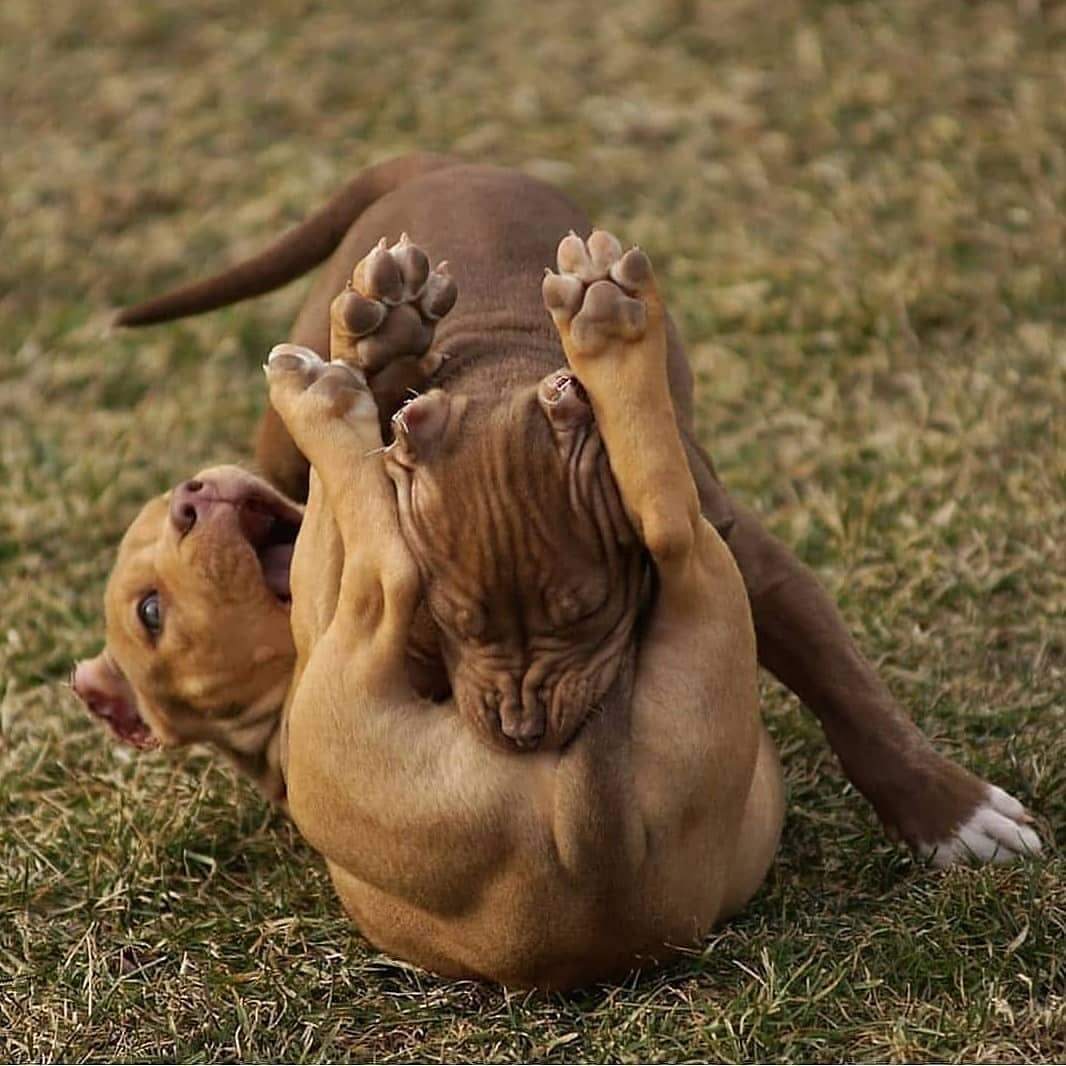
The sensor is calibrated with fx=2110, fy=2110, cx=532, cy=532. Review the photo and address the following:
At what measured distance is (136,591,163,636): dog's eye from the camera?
14.6ft

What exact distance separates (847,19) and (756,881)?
5.43 metres

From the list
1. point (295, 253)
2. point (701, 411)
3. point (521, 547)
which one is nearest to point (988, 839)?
point (521, 547)

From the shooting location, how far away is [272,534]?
14.9ft

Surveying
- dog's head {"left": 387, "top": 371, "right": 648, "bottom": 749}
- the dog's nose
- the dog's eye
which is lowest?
the dog's eye

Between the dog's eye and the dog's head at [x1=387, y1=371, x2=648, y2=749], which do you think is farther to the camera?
the dog's eye

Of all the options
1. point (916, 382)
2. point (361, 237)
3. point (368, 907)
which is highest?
point (361, 237)

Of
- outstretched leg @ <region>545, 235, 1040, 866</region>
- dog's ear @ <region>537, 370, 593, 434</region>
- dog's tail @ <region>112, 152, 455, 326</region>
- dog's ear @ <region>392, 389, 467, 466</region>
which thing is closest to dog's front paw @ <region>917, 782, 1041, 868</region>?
outstretched leg @ <region>545, 235, 1040, 866</region>

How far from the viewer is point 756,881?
4.10 metres

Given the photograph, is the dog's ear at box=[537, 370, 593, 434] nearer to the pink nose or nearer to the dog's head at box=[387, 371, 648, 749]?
the dog's head at box=[387, 371, 648, 749]

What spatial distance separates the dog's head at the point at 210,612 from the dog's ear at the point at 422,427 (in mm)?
803

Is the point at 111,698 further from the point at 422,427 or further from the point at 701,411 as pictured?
the point at 701,411

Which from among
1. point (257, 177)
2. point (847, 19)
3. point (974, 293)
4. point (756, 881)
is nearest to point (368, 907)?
point (756, 881)

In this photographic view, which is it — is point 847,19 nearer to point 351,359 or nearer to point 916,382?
point 916,382

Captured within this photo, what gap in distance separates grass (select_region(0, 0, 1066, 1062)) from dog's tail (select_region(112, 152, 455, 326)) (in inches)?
35.9
